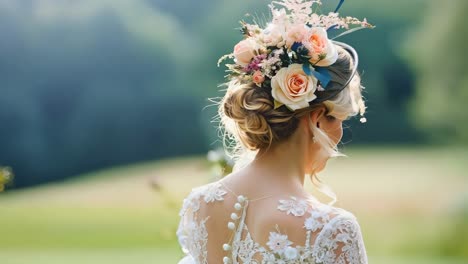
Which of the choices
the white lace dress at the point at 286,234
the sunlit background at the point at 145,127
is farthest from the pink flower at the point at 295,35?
the sunlit background at the point at 145,127

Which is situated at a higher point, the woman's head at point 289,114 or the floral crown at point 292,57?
the floral crown at point 292,57

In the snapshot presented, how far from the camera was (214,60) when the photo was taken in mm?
11633

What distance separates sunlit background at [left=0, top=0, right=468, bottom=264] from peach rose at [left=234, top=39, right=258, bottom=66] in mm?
7783

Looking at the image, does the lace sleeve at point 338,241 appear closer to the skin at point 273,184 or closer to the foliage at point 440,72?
the skin at point 273,184

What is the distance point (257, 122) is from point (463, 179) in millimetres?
10702

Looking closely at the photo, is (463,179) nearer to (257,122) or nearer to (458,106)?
(458,106)

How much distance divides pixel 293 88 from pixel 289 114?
0.28 feet

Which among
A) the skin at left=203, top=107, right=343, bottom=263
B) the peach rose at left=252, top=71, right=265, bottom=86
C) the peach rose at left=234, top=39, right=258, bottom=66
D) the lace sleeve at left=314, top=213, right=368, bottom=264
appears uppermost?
the peach rose at left=234, top=39, right=258, bottom=66

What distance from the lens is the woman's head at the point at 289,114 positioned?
220cm

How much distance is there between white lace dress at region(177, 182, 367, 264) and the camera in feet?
6.79

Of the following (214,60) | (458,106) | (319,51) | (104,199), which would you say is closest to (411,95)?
(458,106)

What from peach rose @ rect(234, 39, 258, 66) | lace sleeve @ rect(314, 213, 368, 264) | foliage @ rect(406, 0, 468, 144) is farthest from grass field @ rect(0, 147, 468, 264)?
lace sleeve @ rect(314, 213, 368, 264)

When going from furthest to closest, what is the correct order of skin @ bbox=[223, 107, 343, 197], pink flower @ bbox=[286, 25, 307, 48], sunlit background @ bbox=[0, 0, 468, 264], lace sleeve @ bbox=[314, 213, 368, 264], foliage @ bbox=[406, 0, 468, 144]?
foliage @ bbox=[406, 0, 468, 144] → sunlit background @ bbox=[0, 0, 468, 264] → pink flower @ bbox=[286, 25, 307, 48] → skin @ bbox=[223, 107, 343, 197] → lace sleeve @ bbox=[314, 213, 368, 264]

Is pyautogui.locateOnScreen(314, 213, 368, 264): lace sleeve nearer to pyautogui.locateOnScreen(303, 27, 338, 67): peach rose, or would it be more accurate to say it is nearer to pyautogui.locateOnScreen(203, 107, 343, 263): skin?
pyautogui.locateOnScreen(203, 107, 343, 263): skin
